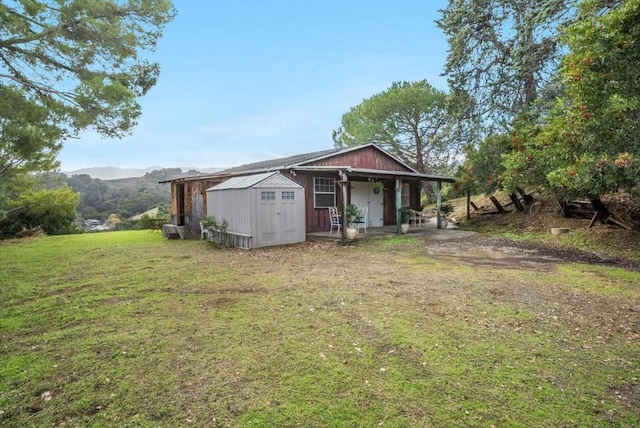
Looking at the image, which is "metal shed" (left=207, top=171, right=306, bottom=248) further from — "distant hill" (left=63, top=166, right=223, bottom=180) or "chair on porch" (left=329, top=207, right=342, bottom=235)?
"distant hill" (left=63, top=166, right=223, bottom=180)

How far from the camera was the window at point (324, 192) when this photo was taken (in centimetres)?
1135

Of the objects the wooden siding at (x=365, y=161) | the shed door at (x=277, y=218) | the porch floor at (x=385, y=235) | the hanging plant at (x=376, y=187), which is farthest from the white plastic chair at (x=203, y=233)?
the hanging plant at (x=376, y=187)

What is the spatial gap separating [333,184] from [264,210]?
3.73m

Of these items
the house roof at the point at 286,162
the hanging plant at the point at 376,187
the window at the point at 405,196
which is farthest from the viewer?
the window at the point at 405,196

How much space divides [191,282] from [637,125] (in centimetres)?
774

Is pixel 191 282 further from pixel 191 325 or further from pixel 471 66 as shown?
pixel 471 66

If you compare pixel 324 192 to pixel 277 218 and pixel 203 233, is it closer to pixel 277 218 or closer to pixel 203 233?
pixel 277 218

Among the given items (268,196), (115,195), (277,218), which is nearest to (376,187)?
(277,218)

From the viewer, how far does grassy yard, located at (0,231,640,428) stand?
2104 millimetres

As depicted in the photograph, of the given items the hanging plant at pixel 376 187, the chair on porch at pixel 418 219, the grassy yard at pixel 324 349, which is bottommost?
the grassy yard at pixel 324 349

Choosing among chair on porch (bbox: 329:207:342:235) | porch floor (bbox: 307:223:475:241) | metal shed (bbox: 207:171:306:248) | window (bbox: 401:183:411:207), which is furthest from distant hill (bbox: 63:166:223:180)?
porch floor (bbox: 307:223:475:241)

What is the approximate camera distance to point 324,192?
1158 cm

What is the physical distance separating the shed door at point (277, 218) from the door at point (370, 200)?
11.6 ft

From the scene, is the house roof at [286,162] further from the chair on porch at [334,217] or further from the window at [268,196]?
the chair on porch at [334,217]
